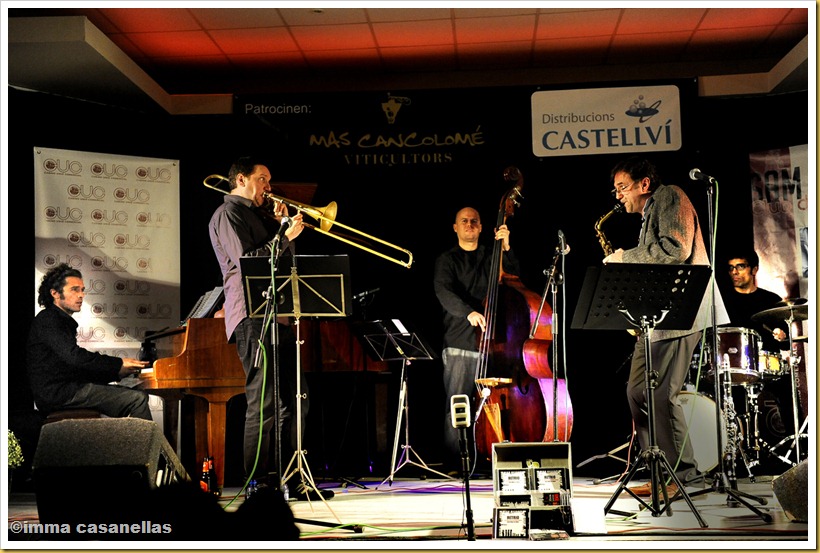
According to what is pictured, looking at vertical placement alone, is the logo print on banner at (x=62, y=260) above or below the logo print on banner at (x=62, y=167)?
below

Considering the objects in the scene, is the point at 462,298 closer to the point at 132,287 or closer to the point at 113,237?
the point at 132,287

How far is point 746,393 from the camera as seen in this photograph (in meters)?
6.49

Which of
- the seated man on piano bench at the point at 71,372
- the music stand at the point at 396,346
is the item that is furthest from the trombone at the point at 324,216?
the seated man on piano bench at the point at 71,372

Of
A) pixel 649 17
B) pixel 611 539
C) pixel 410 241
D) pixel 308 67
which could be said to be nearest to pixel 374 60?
pixel 308 67

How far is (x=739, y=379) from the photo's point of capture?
6.13 metres

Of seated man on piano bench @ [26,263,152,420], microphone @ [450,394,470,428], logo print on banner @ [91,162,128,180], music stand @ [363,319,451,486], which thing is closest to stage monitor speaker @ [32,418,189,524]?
microphone @ [450,394,470,428]

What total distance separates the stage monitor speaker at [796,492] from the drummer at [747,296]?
2.56 meters

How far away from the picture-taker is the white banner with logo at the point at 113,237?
20.7 feet

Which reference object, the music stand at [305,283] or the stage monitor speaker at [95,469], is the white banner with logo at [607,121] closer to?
the music stand at [305,283]

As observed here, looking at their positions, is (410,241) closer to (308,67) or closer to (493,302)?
(493,302)

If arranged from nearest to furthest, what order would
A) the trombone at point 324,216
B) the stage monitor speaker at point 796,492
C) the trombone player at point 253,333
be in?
the stage monitor speaker at point 796,492 < the trombone player at point 253,333 < the trombone at point 324,216

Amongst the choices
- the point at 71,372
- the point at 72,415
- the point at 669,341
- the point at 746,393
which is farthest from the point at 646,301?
the point at 71,372

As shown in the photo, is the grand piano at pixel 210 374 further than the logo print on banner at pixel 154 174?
No

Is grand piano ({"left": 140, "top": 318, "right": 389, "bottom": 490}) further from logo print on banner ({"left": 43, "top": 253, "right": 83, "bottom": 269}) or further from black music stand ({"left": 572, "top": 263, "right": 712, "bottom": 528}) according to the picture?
black music stand ({"left": 572, "top": 263, "right": 712, "bottom": 528})
